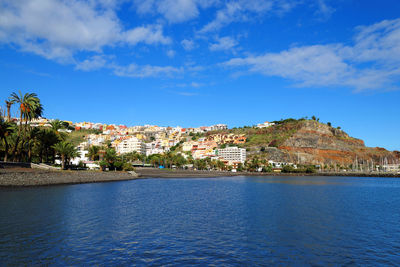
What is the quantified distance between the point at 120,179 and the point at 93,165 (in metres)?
22.5

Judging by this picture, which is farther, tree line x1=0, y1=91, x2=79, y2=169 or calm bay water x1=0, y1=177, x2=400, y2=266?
tree line x1=0, y1=91, x2=79, y2=169

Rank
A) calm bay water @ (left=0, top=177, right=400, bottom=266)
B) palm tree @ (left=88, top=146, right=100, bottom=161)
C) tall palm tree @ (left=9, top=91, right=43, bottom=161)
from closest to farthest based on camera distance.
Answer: calm bay water @ (left=0, top=177, right=400, bottom=266), tall palm tree @ (left=9, top=91, right=43, bottom=161), palm tree @ (left=88, top=146, right=100, bottom=161)

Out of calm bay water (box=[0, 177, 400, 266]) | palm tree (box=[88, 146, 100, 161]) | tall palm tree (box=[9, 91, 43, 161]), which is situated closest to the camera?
calm bay water (box=[0, 177, 400, 266])

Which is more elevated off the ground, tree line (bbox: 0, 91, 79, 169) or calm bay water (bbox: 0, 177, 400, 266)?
tree line (bbox: 0, 91, 79, 169)

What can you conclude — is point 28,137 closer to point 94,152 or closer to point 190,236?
point 94,152

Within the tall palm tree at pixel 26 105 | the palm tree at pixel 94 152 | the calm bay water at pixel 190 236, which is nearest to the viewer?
the calm bay water at pixel 190 236

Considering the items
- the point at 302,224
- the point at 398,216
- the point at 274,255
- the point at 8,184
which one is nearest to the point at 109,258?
the point at 274,255

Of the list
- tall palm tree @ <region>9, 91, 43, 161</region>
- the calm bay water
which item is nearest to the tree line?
tall palm tree @ <region>9, 91, 43, 161</region>

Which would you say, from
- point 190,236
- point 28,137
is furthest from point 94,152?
point 190,236

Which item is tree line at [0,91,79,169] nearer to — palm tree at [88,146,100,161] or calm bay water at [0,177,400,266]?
palm tree at [88,146,100,161]

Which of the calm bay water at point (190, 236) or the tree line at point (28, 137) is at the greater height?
the tree line at point (28, 137)

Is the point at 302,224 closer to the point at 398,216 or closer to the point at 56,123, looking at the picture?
the point at 398,216

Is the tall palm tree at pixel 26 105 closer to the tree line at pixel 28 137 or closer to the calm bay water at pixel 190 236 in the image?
the tree line at pixel 28 137

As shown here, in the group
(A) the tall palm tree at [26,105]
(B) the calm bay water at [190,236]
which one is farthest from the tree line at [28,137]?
(B) the calm bay water at [190,236]
